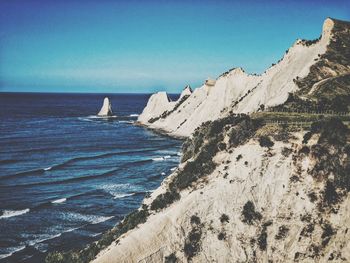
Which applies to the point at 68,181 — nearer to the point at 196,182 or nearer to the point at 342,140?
the point at 196,182

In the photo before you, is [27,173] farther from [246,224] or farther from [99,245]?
[246,224]

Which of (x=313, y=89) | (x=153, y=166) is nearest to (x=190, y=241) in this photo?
(x=313, y=89)

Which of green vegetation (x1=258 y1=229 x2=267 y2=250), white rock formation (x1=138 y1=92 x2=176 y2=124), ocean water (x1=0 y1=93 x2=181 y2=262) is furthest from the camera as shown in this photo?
white rock formation (x1=138 y1=92 x2=176 y2=124)

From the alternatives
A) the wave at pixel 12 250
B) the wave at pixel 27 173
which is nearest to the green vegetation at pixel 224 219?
the wave at pixel 12 250

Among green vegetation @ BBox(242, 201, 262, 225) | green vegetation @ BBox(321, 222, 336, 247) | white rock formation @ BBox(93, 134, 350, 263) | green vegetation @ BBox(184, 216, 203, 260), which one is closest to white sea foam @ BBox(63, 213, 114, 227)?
white rock formation @ BBox(93, 134, 350, 263)

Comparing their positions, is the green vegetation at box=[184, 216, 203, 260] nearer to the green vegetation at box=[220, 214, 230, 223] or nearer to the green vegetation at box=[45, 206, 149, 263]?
the green vegetation at box=[220, 214, 230, 223]

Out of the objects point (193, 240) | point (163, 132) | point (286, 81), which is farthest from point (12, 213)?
point (163, 132)
